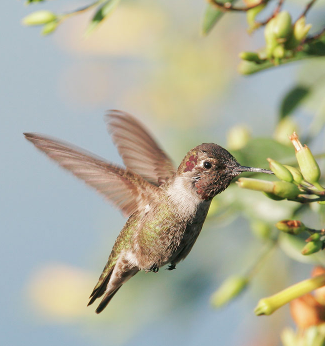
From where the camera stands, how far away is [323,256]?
6.43 feet

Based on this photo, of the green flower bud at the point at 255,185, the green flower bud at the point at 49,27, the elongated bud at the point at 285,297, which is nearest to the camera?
the green flower bud at the point at 255,185

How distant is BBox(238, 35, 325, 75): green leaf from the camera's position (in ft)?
5.85

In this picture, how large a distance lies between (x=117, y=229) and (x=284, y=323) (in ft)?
3.21

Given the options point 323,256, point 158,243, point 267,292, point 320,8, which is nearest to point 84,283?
point 267,292

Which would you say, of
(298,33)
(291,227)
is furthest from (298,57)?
(291,227)

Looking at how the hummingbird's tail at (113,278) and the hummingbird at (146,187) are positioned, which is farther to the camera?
the hummingbird's tail at (113,278)

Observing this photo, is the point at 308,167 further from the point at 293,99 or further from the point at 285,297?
the point at 293,99

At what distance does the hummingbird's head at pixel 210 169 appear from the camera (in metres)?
1.66

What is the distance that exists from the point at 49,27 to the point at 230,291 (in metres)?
1.14

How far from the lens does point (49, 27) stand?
1.99m

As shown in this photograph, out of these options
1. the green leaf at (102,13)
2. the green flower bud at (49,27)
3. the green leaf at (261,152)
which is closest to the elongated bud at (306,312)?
the green leaf at (261,152)

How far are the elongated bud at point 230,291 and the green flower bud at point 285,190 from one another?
2.61ft

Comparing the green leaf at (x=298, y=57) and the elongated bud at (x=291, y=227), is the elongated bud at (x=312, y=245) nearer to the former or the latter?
the elongated bud at (x=291, y=227)

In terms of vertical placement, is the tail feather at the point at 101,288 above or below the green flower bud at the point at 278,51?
below
